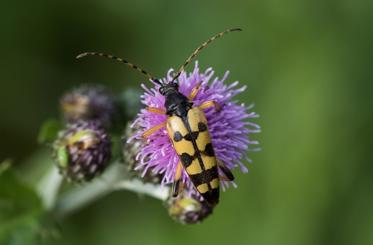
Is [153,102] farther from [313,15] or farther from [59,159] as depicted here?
[313,15]

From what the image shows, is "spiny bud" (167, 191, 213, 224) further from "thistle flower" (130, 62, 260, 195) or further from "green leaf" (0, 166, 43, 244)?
"green leaf" (0, 166, 43, 244)

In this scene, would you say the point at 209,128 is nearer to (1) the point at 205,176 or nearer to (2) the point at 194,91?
(2) the point at 194,91

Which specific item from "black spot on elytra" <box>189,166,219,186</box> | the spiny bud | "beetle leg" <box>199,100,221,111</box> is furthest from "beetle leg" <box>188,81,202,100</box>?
the spiny bud

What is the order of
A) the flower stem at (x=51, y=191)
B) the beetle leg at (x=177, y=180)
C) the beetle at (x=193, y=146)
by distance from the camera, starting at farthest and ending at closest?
the flower stem at (x=51, y=191)
the beetle leg at (x=177, y=180)
the beetle at (x=193, y=146)

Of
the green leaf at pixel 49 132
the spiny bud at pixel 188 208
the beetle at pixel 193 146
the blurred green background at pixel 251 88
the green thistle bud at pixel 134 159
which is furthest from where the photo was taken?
the blurred green background at pixel 251 88

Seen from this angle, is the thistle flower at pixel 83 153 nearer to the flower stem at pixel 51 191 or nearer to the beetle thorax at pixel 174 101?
the flower stem at pixel 51 191

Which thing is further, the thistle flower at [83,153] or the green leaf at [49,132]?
the green leaf at [49,132]

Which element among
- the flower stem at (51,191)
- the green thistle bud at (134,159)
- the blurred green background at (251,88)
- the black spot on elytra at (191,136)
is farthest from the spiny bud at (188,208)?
the blurred green background at (251,88)

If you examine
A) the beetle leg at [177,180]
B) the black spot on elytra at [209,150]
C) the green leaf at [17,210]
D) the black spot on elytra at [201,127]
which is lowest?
the green leaf at [17,210]
